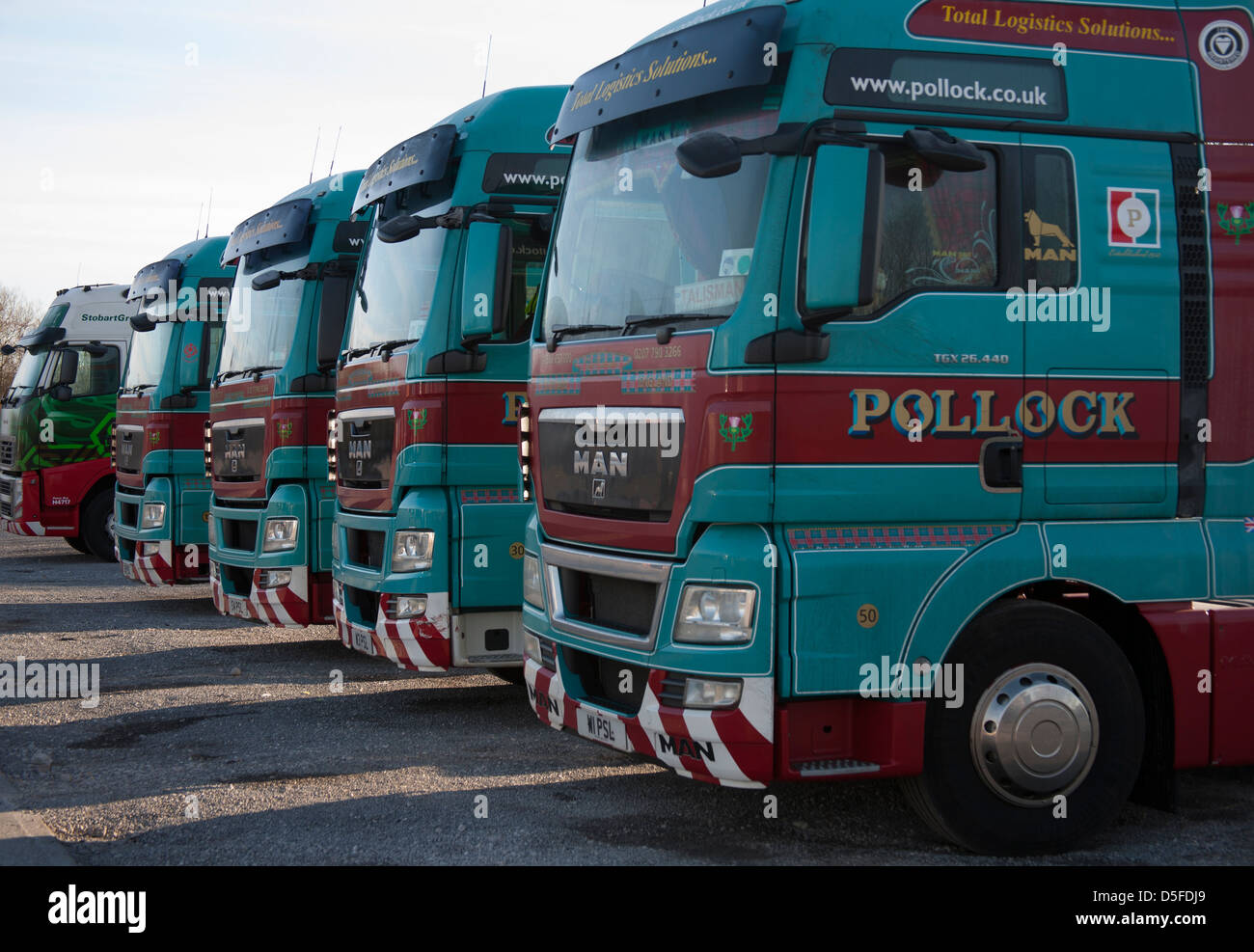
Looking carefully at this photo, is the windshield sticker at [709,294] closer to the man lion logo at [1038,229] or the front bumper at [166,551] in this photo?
the man lion logo at [1038,229]

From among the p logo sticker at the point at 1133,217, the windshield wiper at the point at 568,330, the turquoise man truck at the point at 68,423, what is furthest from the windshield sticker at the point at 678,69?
the turquoise man truck at the point at 68,423

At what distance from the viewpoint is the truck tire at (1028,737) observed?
5.04 metres

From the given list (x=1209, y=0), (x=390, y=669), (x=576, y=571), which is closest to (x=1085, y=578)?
(x=576, y=571)

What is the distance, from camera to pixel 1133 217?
5.33 metres

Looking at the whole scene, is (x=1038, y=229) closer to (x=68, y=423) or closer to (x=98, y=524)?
A: (x=68, y=423)

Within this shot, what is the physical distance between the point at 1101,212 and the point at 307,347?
605 centimetres

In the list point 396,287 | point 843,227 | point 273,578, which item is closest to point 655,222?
point 843,227

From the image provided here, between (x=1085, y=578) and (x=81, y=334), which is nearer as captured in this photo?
(x=1085, y=578)

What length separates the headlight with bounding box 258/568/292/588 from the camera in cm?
959

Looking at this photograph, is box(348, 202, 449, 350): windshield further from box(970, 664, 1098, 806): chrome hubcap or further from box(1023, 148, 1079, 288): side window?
box(970, 664, 1098, 806): chrome hubcap

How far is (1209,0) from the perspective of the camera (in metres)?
5.54

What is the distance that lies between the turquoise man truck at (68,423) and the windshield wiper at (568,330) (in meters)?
12.4
